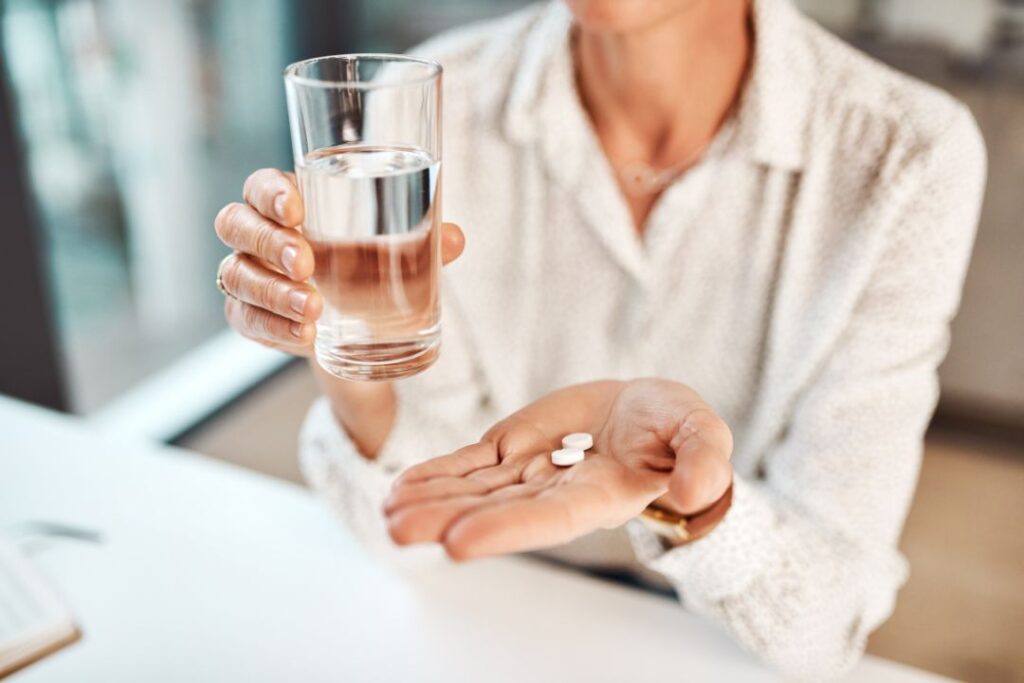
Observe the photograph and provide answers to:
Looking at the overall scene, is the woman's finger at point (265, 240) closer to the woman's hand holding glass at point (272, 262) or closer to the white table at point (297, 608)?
the woman's hand holding glass at point (272, 262)

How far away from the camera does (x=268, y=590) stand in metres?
0.77

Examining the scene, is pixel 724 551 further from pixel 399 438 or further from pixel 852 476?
pixel 399 438

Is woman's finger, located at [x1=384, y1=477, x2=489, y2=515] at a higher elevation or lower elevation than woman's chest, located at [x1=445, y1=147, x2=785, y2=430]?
higher

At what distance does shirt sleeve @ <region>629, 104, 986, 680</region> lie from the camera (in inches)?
25.8

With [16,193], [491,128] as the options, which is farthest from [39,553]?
[16,193]

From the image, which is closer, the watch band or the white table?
the watch band

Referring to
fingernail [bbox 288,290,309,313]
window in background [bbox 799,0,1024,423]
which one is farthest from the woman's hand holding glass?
window in background [bbox 799,0,1024,423]

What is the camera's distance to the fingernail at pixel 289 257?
0.48 metres

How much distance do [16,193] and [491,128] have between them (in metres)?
0.83

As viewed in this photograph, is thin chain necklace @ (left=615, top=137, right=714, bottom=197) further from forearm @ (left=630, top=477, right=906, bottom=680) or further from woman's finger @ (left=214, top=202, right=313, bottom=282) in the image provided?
woman's finger @ (left=214, top=202, right=313, bottom=282)

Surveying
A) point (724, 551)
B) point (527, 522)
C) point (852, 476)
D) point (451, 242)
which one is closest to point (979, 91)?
point (852, 476)

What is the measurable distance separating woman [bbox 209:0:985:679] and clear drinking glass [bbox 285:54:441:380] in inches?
1.0

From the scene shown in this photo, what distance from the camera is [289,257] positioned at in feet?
1.59

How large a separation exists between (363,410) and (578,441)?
249 millimetres
